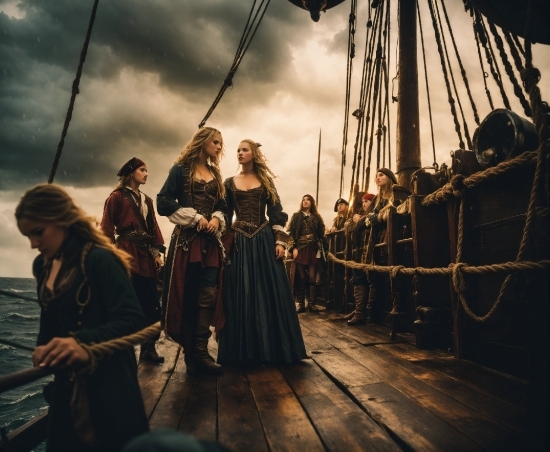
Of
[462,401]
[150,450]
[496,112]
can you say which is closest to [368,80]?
[496,112]

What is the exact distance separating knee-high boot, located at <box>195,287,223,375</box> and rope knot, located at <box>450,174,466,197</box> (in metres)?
2.01

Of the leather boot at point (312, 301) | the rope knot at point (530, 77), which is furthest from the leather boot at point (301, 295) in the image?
the rope knot at point (530, 77)

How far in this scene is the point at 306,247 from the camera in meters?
6.98

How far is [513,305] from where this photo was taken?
2.51 m

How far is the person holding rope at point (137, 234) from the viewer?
128 inches

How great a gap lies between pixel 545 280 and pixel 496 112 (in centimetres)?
159

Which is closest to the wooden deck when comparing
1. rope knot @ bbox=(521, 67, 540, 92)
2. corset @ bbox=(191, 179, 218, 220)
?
corset @ bbox=(191, 179, 218, 220)

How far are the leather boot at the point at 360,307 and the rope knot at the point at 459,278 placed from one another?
2.51 m

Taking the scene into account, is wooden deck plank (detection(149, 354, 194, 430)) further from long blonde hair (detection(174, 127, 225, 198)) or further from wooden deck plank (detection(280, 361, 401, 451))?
long blonde hair (detection(174, 127, 225, 198))

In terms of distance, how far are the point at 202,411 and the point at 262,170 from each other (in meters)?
2.09

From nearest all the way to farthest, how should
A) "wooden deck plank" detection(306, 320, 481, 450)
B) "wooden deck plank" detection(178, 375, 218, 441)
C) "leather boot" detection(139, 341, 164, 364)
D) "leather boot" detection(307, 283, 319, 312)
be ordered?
"wooden deck plank" detection(306, 320, 481, 450) < "wooden deck plank" detection(178, 375, 218, 441) < "leather boot" detection(139, 341, 164, 364) < "leather boot" detection(307, 283, 319, 312)

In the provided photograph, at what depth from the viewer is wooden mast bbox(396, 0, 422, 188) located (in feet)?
20.7

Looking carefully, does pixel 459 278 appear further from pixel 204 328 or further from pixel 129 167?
pixel 129 167

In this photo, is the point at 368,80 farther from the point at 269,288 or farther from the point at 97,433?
the point at 97,433
